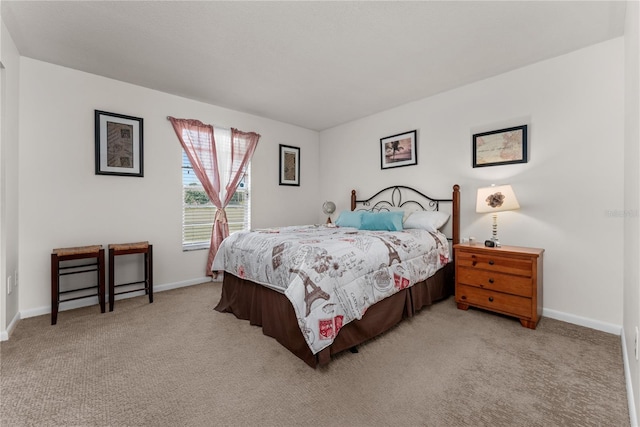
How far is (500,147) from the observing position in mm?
3111

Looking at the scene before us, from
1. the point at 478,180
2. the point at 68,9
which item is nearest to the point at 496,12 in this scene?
the point at 478,180

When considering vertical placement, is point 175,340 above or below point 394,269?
below

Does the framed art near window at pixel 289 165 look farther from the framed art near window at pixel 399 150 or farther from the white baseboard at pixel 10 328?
the white baseboard at pixel 10 328

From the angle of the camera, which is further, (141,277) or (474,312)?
(141,277)

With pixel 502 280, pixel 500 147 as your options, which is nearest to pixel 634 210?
pixel 502 280

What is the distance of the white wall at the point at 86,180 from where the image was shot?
111 inches

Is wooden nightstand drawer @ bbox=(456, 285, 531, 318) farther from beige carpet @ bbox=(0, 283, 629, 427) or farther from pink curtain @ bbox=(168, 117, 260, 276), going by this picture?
pink curtain @ bbox=(168, 117, 260, 276)

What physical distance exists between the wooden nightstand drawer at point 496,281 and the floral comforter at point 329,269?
317mm

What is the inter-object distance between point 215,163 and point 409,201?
9.52 ft

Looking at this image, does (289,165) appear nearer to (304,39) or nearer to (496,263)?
(304,39)

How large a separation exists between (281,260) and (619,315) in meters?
3.00

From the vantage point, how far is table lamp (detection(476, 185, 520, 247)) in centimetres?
274

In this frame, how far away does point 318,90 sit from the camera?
3568 millimetres

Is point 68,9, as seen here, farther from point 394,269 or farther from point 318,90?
point 394,269
